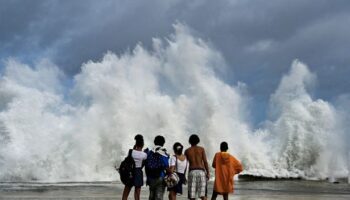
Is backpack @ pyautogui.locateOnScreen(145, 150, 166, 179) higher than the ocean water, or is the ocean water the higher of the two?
backpack @ pyautogui.locateOnScreen(145, 150, 166, 179)

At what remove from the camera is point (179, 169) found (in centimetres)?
1267

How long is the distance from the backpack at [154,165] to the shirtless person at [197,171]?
2.57 ft

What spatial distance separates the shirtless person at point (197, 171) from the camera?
498 inches

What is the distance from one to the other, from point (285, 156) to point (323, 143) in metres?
2.74

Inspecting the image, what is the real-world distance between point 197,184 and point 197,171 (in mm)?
276

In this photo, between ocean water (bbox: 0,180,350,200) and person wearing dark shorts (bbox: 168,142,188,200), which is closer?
person wearing dark shorts (bbox: 168,142,188,200)

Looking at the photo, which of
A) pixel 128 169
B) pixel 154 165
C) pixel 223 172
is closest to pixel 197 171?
pixel 223 172

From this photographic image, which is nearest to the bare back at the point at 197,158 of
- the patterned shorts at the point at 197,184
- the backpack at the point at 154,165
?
the patterned shorts at the point at 197,184

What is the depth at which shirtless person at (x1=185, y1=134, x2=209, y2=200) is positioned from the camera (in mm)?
12641

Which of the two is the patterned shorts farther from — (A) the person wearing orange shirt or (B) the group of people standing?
(A) the person wearing orange shirt

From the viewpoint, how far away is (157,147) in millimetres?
12250

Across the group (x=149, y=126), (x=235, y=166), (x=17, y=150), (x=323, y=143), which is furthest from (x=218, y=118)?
(x=235, y=166)

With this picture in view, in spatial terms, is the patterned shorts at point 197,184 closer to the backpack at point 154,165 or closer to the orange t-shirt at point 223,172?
the orange t-shirt at point 223,172

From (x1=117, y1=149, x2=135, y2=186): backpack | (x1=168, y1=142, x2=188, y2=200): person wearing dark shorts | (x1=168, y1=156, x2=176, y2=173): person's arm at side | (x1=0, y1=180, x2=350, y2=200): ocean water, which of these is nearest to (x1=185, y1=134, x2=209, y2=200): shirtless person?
(x1=168, y1=142, x2=188, y2=200): person wearing dark shorts
